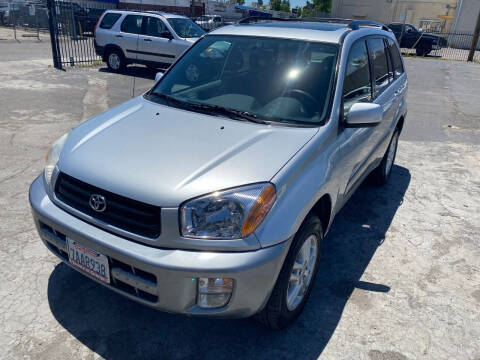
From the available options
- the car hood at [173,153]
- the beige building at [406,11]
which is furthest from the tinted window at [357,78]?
the beige building at [406,11]

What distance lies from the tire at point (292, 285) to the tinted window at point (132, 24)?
427 inches

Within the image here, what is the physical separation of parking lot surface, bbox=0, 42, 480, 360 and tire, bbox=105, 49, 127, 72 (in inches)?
279

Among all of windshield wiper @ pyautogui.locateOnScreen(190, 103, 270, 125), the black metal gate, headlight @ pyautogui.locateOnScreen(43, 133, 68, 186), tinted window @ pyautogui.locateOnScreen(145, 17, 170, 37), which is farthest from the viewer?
the black metal gate

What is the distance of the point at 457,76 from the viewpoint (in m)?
16.0

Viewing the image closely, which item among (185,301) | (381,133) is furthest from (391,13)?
(185,301)

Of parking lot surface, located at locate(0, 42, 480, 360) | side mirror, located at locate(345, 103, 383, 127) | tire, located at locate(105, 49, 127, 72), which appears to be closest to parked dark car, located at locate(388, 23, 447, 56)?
tire, located at locate(105, 49, 127, 72)

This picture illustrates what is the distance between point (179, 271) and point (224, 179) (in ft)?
1.79

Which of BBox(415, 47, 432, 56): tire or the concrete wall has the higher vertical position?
the concrete wall

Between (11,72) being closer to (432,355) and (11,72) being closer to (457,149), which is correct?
(457,149)

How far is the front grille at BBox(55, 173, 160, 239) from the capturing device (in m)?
2.13

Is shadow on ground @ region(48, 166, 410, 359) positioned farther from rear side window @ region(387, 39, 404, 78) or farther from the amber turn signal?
rear side window @ region(387, 39, 404, 78)

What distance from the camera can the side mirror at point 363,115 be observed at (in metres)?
2.85

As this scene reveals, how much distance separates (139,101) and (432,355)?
2.84 m

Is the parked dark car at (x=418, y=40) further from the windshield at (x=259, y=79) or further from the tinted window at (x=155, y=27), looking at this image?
the windshield at (x=259, y=79)
